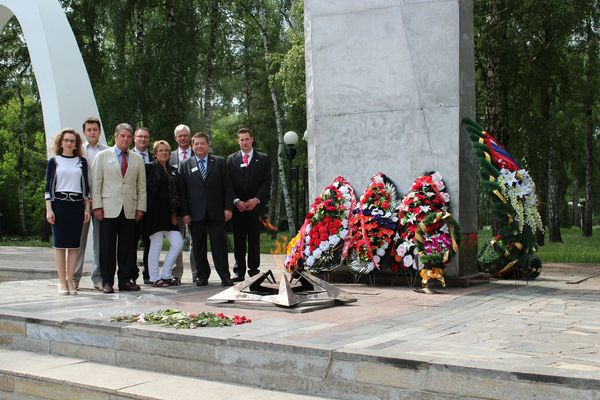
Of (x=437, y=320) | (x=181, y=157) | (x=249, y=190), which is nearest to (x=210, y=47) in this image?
(x=181, y=157)

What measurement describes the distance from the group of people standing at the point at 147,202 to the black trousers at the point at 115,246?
0.01 meters

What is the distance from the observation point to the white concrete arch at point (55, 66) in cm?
1195

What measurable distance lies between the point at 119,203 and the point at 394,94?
3.26 m

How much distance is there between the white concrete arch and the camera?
39.2 ft

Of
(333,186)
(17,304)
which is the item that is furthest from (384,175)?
(17,304)

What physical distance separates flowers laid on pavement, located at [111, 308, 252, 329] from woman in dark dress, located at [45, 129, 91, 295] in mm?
2160

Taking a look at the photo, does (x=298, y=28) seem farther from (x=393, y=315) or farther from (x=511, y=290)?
(x=393, y=315)

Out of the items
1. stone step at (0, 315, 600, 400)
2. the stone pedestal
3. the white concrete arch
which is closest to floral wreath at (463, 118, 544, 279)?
the stone pedestal

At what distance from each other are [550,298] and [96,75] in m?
15.5

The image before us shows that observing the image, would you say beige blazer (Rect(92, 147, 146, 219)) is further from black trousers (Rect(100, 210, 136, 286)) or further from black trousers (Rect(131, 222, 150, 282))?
black trousers (Rect(131, 222, 150, 282))

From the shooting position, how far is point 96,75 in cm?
1923

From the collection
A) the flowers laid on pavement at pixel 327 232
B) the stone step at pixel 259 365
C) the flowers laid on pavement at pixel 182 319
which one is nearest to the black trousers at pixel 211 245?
Answer: the flowers laid on pavement at pixel 327 232

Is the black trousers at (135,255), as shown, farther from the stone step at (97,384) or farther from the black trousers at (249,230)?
the stone step at (97,384)

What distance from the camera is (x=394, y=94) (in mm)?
7871
